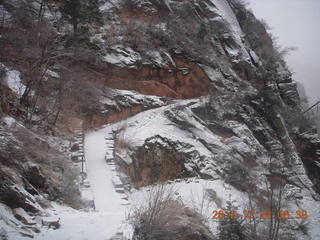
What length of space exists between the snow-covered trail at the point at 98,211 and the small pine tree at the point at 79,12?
7.56 m

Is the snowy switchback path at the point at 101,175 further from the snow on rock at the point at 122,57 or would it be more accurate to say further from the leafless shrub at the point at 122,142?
the snow on rock at the point at 122,57

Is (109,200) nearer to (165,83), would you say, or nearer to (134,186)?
(134,186)

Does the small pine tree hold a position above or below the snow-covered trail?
above

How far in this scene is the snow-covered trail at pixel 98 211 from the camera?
3.30m

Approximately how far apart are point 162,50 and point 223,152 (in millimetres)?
8151

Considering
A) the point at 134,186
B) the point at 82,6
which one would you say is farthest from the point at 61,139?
the point at 82,6

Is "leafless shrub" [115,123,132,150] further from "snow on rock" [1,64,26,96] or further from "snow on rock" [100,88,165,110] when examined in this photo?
"snow on rock" [1,64,26,96]

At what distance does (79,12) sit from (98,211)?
1168 centimetres

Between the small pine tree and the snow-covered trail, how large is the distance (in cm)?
756

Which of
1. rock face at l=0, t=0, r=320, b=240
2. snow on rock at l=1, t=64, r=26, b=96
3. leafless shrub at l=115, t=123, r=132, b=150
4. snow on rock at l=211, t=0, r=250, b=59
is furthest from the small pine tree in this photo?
snow on rock at l=211, t=0, r=250, b=59

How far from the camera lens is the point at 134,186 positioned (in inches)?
290

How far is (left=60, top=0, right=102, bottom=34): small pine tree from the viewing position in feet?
39.7

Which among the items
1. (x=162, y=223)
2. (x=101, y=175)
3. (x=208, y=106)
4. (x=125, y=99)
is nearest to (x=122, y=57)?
(x=125, y=99)

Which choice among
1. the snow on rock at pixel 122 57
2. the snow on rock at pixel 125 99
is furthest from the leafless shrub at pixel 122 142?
the snow on rock at pixel 122 57
